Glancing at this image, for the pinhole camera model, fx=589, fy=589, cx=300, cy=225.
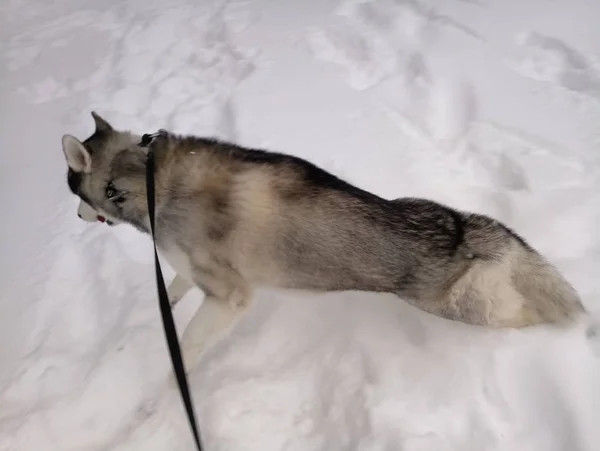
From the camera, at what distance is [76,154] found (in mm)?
2414

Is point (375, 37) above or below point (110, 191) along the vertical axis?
below

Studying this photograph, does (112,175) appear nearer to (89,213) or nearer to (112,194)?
(112,194)

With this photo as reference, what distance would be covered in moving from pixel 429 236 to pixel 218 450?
50.1 inches

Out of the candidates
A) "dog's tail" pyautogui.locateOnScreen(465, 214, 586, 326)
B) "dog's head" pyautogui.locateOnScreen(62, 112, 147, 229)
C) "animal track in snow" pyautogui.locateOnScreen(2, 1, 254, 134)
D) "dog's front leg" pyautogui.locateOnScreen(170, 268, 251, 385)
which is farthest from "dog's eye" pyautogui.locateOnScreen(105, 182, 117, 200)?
"animal track in snow" pyautogui.locateOnScreen(2, 1, 254, 134)

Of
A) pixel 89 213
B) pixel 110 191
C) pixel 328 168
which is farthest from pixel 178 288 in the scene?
pixel 328 168

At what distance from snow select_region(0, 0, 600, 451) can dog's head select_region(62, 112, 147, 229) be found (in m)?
0.79

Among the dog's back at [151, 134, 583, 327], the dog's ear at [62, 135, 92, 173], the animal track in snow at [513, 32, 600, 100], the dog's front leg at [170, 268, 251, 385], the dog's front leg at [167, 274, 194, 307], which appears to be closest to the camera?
the dog's ear at [62, 135, 92, 173]

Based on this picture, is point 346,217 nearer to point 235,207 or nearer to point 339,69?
point 235,207

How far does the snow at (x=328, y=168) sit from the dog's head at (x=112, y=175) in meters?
0.79

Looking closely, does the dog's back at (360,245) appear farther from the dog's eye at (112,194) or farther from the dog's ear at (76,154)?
the dog's ear at (76,154)

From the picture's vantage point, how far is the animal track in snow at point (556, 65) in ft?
13.3

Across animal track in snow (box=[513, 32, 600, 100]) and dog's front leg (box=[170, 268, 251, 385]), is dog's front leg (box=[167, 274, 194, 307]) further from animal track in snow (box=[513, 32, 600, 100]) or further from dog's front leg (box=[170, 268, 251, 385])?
animal track in snow (box=[513, 32, 600, 100])

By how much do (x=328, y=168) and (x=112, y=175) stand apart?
1652mm

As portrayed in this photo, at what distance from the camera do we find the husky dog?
2453 millimetres
